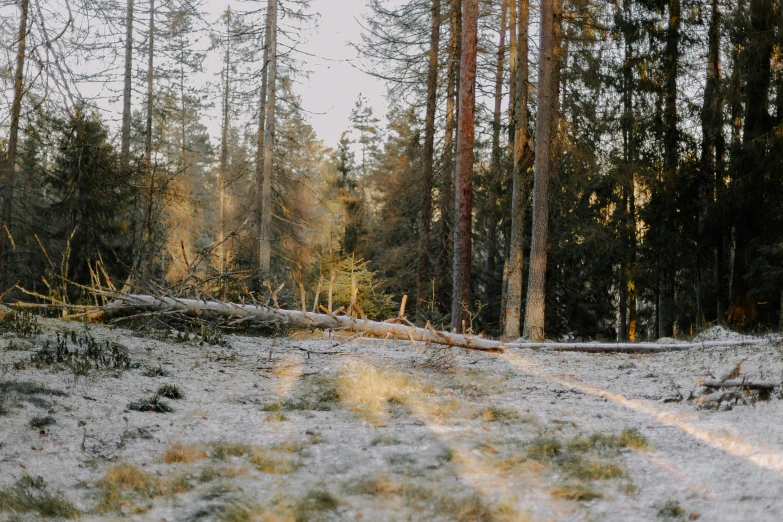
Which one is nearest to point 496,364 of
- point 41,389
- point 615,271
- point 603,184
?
point 41,389

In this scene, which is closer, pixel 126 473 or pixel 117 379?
pixel 126 473

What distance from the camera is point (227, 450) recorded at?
383 centimetres

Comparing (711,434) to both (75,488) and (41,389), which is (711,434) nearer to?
(75,488)

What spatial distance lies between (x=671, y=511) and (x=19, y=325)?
7501 mm

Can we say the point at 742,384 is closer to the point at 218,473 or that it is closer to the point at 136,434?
the point at 218,473

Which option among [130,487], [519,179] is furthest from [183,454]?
[519,179]

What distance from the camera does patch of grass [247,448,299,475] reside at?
347 centimetres

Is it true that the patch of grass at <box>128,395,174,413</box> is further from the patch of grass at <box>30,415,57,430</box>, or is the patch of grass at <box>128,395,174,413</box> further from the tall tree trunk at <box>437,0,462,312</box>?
the tall tree trunk at <box>437,0,462,312</box>

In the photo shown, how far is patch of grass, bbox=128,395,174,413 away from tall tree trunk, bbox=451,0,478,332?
9.08 metres

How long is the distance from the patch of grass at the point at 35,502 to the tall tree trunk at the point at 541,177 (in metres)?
10.4

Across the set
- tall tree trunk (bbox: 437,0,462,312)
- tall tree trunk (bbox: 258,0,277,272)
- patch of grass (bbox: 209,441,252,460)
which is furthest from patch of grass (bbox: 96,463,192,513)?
tall tree trunk (bbox: 437,0,462,312)

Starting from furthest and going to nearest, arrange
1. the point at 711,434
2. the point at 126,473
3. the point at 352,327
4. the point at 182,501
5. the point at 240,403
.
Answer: the point at 352,327 → the point at 240,403 → the point at 711,434 → the point at 126,473 → the point at 182,501

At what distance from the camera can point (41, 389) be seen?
4.81 m

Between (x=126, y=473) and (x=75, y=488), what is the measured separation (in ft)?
0.88
